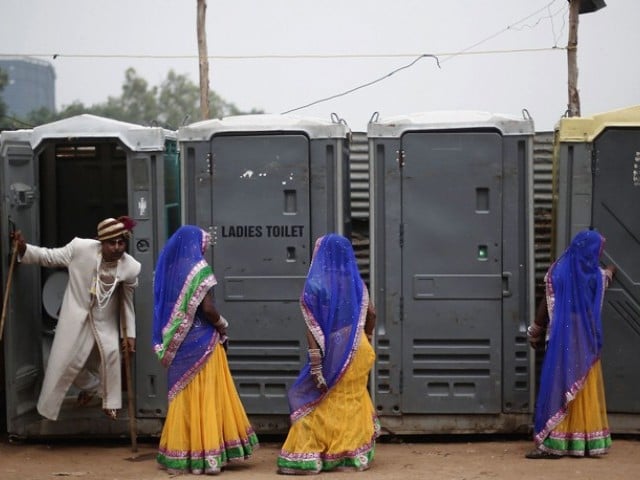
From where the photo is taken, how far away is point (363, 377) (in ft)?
23.8

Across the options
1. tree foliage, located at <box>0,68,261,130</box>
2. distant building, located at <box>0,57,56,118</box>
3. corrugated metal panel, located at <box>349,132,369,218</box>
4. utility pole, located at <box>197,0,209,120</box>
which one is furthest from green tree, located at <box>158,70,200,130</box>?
corrugated metal panel, located at <box>349,132,369,218</box>

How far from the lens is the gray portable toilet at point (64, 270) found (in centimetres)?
812

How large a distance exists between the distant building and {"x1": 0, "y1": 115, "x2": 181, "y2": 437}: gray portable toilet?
36013mm

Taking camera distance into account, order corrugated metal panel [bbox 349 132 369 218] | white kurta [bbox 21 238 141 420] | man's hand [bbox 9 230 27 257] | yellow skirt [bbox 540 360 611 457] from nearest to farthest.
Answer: yellow skirt [bbox 540 360 611 457] → man's hand [bbox 9 230 27 257] → white kurta [bbox 21 238 141 420] → corrugated metal panel [bbox 349 132 369 218]

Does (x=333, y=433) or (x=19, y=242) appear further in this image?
(x=19, y=242)

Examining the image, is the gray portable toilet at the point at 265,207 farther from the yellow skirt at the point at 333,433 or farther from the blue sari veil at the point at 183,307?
the yellow skirt at the point at 333,433

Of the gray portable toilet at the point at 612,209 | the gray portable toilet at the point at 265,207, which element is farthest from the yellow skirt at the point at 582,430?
the gray portable toilet at the point at 265,207

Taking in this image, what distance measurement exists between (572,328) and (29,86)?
4039cm

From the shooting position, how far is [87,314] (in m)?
8.07

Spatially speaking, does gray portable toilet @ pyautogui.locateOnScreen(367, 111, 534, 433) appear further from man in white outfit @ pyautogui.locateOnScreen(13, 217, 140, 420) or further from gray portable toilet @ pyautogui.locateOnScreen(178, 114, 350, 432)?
man in white outfit @ pyautogui.locateOnScreen(13, 217, 140, 420)

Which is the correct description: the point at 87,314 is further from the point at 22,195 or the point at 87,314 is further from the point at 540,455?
the point at 540,455

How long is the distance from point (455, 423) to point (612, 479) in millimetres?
1509

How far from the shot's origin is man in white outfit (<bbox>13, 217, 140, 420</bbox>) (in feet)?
26.2

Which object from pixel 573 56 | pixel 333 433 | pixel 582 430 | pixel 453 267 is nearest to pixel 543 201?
pixel 453 267
